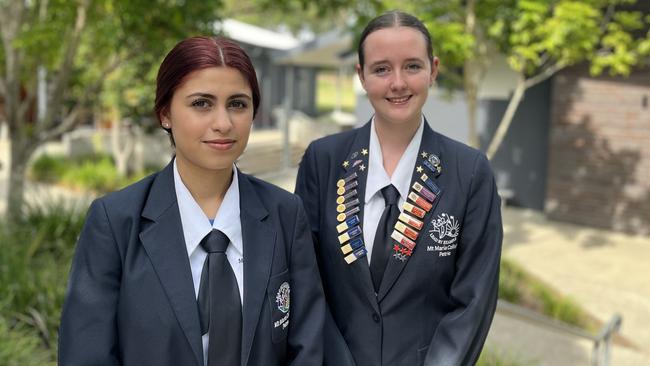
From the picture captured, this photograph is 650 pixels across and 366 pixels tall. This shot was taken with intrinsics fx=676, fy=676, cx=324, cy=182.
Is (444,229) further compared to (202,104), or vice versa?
(444,229)

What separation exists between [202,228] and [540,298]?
6.42 metres

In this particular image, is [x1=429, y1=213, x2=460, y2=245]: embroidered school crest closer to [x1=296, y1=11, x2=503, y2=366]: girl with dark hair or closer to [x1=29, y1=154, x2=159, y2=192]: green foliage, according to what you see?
[x1=296, y1=11, x2=503, y2=366]: girl with dark hair

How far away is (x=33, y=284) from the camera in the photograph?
209 inches

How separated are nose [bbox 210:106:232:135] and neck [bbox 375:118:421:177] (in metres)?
0.69

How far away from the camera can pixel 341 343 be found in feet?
7.15

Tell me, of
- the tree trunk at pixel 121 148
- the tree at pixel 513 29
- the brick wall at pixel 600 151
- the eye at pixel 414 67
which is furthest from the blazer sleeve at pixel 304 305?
the tree trunk at pixel 121 148

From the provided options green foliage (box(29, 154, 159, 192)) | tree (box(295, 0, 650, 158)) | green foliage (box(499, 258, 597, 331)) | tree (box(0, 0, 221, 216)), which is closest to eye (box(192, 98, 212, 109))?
tree (box(0, 0, 221, 216))

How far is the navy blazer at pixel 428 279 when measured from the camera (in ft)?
7.18

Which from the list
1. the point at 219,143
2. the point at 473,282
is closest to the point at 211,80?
the point at 219,143

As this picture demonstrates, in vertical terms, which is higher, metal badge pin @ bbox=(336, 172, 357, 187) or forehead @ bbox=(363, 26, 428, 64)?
forehead @ bbox=(363, 26, 428, 64)

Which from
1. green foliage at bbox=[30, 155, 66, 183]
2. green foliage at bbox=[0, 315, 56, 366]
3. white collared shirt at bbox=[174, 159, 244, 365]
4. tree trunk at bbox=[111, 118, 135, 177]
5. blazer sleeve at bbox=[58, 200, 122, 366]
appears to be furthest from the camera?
tree trunk at bbox=[111, 118, 135, 177]

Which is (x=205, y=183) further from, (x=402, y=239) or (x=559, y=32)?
(x=559, y=32)

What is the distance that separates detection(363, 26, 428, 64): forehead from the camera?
2.11 metres

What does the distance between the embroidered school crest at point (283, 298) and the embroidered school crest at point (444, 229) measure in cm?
54
